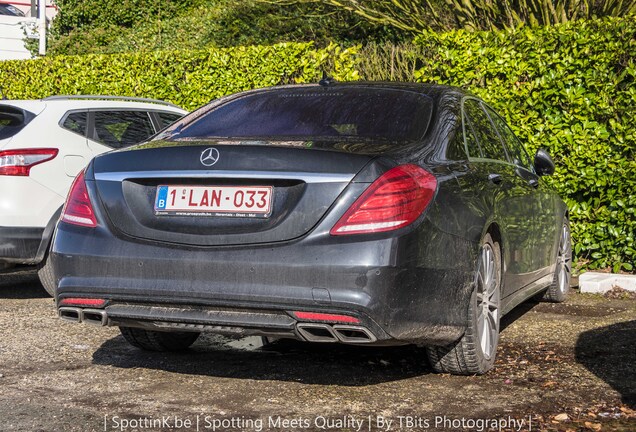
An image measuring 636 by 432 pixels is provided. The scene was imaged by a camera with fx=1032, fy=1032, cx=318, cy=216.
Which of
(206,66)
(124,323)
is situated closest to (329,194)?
(124,323)

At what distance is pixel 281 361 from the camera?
5645mm

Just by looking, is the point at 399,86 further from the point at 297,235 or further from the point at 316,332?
the point at 316,332

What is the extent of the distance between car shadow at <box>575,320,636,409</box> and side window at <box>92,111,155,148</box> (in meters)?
4.00

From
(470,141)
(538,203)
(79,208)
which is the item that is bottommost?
(538,203)

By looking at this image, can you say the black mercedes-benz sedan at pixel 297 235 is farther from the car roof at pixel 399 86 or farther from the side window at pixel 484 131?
the side window at pixel 484 131

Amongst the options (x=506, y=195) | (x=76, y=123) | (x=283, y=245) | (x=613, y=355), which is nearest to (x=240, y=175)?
(x=283, y=245)

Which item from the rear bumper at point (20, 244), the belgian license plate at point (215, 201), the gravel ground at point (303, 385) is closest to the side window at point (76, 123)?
the rear bumper at point (20, 244)

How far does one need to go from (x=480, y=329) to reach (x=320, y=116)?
1361 millimetres

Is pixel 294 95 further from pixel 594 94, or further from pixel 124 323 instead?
pixel 594 94

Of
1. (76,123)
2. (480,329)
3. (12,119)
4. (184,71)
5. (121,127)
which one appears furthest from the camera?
(184,71)

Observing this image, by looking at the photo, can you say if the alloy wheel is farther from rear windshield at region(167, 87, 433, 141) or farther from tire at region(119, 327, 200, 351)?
tire at region(119, 327, 200, 351)

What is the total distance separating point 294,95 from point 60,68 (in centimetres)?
953

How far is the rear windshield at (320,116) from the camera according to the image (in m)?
5.11

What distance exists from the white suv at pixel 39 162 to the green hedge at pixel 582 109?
3.57 m
